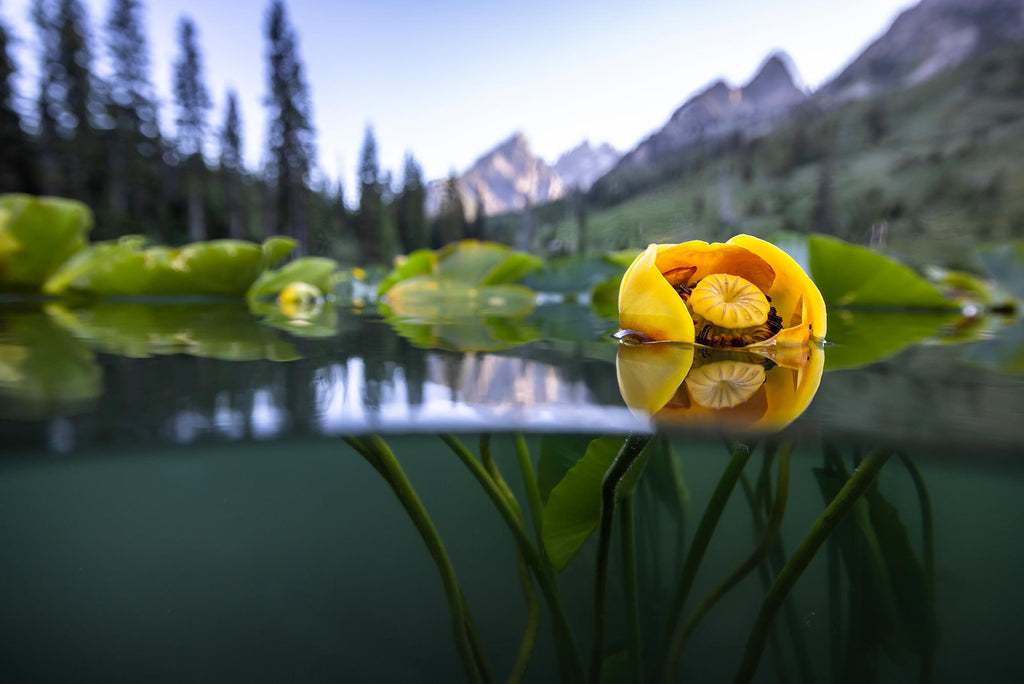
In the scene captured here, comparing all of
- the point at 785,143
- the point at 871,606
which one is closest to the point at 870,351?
the point at 871,606

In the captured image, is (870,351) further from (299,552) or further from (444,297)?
(444,297)

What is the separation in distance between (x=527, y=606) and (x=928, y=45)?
1003cm

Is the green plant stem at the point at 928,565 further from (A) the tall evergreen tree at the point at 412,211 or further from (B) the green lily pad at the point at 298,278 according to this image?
(A) the tall evergreen tree at the point at 412,211

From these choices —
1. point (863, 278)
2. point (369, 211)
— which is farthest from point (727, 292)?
point (369, 211)

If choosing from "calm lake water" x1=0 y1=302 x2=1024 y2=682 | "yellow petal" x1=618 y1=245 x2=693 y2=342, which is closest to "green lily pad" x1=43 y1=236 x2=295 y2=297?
"calm lake water" x1=0 y1=302 x2=1024 y2=682

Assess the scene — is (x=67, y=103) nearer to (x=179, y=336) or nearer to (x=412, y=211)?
(x=412, y=211)

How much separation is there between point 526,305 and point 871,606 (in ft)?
3.55

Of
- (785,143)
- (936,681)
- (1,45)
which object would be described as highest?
(1,45)

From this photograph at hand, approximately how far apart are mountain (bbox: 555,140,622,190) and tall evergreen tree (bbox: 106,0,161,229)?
299 inches

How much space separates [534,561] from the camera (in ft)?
1.11

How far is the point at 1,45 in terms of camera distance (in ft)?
23.1

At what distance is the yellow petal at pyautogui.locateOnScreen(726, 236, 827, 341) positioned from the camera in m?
0.41

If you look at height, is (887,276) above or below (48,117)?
below

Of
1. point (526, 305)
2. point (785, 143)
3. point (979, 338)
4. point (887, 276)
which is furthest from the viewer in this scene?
point (785, 143)
